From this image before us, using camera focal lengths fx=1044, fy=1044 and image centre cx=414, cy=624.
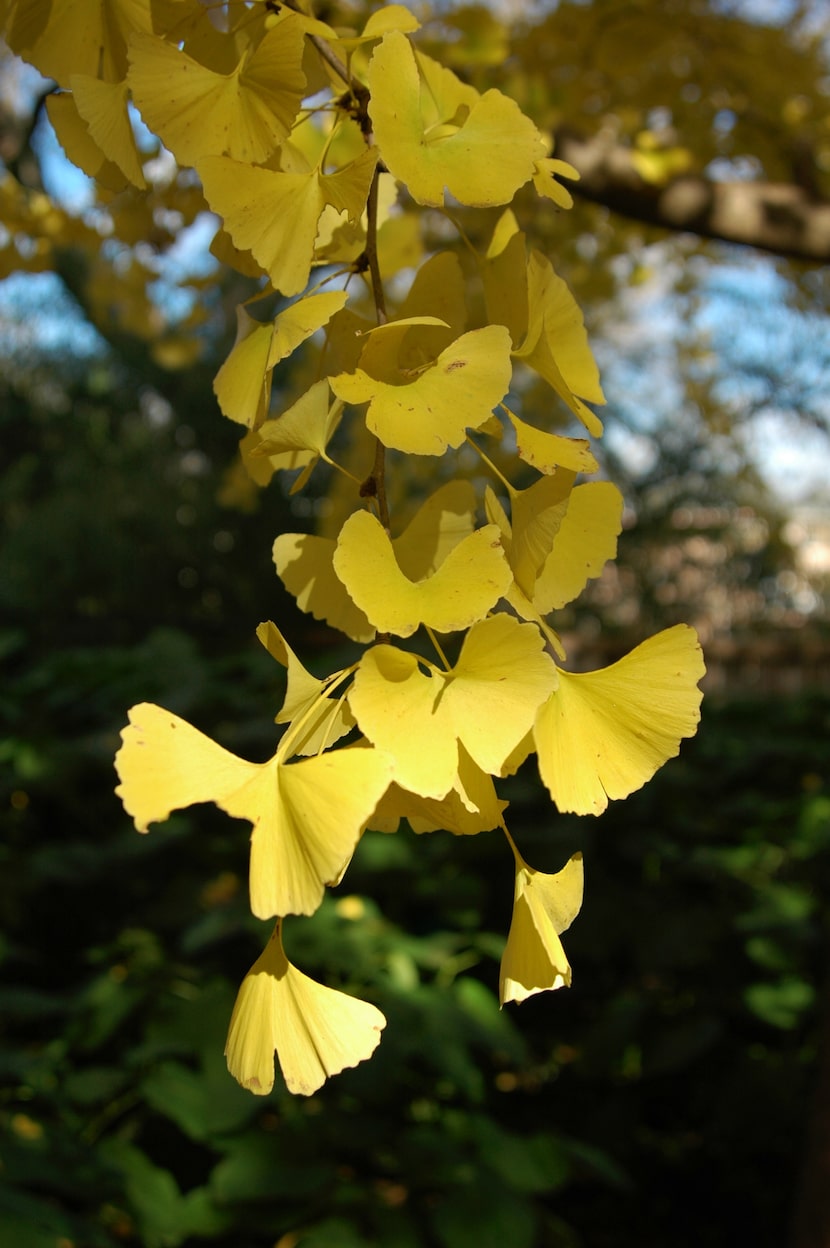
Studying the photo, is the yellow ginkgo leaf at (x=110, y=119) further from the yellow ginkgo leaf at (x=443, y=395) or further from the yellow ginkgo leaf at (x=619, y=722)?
the yellow ginkgo leaf at (x=619, y=722)

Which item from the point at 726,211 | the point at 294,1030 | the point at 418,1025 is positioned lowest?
the point at 418,1025

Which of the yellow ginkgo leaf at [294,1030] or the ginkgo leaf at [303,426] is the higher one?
the ginkgo leaf at [303,426]

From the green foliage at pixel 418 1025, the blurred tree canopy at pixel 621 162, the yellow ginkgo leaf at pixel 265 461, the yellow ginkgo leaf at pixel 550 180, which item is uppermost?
the yellow ginkgo leaf at pixel 550 180

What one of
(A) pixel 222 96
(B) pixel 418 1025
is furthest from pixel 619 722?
(B) pixel 418 1025

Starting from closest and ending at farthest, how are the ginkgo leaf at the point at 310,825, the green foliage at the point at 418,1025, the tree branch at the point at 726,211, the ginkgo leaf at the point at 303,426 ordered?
the ginkgo leaf at the point at 310,825
the ginkgo leaf at the point at 303,426
the green foliage at the point at 418,1025
the tree branch at the point at 726,211

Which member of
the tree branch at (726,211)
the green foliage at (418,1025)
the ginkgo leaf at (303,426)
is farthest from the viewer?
the tree branch at (726,211)

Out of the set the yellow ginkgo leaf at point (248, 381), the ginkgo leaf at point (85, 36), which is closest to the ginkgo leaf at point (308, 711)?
the yellow ginkgo leaf at point (248, 381)

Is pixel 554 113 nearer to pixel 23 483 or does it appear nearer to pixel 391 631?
pixel 391 631

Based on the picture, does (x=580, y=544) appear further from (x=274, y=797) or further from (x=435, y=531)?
(x=274, y=797)
